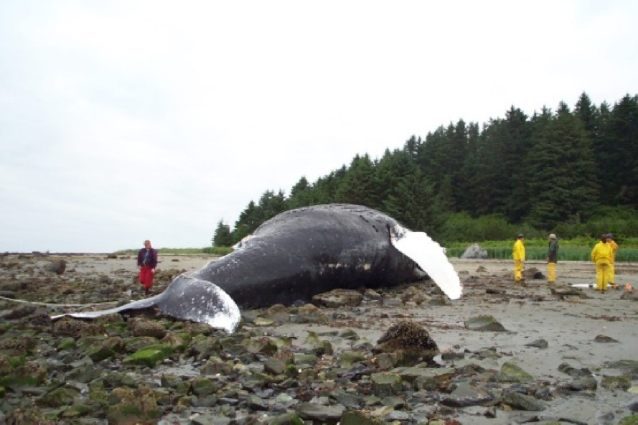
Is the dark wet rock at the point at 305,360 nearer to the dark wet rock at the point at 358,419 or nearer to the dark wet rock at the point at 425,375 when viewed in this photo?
the dark wet rock at the point at 425,375

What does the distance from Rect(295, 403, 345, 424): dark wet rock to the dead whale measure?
264cm

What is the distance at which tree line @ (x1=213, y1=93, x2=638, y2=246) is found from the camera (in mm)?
46781

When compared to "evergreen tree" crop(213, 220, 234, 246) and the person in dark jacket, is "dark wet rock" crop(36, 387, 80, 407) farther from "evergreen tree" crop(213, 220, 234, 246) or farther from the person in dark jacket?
"evergreen tree" crop(213, 220, 234, 246)

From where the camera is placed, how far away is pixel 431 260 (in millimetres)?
9586

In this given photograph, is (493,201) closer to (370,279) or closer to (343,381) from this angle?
(370,279)

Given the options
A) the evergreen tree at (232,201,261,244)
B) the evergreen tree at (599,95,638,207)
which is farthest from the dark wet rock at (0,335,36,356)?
the evergreen tree at (599,95,638,207)

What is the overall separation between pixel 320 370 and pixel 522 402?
1.49 m

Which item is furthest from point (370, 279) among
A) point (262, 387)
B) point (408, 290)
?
point (262, 387)

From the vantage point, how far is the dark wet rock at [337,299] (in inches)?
309

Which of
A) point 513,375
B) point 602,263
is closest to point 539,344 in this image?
point 513,375

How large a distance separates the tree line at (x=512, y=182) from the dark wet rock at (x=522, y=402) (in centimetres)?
3733

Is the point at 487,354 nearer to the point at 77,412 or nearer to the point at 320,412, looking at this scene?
the point at 320,412

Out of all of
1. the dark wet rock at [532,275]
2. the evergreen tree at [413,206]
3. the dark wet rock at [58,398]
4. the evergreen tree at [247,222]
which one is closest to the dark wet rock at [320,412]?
the dark wet rock at [58,398]

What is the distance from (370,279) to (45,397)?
663cm
